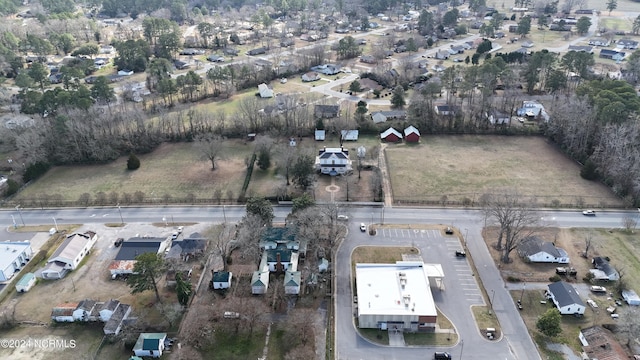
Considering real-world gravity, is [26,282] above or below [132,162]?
below

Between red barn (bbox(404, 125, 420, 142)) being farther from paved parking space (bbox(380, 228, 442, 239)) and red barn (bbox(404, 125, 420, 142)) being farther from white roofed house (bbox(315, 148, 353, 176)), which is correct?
paved parking space (bbox(380, 228, 442, 239))

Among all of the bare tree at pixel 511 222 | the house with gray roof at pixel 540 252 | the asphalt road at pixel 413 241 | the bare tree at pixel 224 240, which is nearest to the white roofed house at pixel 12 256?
the asphalt road at pixel 413 241

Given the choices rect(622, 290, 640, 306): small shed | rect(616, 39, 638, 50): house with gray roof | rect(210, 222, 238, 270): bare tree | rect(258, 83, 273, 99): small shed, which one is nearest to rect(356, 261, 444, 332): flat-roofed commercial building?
rect(210, 222, 238, 270): bare tree

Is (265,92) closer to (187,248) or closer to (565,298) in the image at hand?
(187,248)

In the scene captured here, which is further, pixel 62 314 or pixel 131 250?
pixel 131 250

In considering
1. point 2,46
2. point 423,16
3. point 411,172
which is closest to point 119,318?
point 411,172

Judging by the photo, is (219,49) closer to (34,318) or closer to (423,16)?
(423,16)

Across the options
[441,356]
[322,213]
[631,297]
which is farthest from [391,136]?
[441,356]
